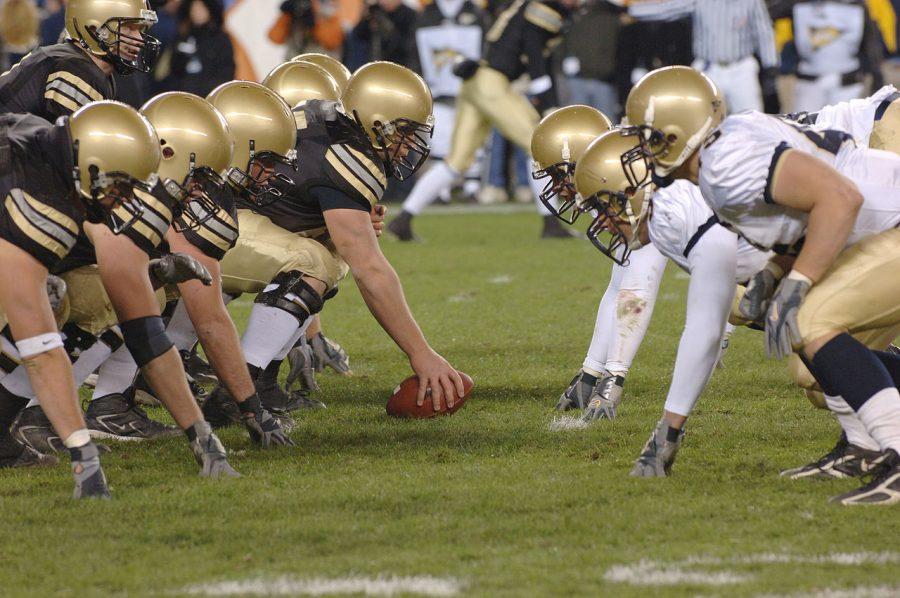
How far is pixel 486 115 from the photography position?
33.1 ft

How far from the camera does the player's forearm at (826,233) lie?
341 centimetres

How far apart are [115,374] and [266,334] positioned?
53 centimetres

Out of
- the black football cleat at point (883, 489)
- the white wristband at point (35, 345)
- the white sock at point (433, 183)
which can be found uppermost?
the white wristband at point (35, 345)

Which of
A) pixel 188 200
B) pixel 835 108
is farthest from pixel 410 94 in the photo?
pixel 835 108

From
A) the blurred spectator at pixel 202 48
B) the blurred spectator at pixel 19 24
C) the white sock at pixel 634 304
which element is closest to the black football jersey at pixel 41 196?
the white sock at pixel 634 304

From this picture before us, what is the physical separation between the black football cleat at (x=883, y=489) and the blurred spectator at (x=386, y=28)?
9764 millimetres

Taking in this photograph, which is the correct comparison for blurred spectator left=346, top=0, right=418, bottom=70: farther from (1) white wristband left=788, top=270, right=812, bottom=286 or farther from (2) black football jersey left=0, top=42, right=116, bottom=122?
(1) white wristband left=788, top=270, right=812, bottom=286

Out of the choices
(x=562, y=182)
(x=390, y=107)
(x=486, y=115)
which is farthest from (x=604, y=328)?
(x=486, y=115)

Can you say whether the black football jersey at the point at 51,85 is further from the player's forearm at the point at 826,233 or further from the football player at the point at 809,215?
the player's forearm at the point at 826,233

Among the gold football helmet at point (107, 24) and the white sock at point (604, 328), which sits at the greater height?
the gold football helmet at point (107, 24)

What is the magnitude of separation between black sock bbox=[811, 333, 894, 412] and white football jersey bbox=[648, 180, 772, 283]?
0.42 meters

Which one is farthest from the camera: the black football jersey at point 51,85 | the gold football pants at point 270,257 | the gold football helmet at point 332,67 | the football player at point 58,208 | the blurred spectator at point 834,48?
the blurred spectator at point 834,48

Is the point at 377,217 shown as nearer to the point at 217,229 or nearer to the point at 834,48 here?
the point at 217,229

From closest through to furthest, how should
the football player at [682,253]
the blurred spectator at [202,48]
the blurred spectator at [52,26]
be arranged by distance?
the football player at [682,253] → the blurred spectator at [202,48] → the blurred spectator at [52,26]
